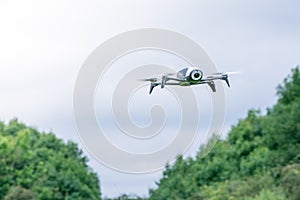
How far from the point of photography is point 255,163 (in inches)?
4055

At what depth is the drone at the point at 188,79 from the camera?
6.91 metres

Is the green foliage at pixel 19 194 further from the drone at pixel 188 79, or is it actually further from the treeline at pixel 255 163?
the drone at pixel 188 79

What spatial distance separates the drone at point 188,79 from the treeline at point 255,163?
61677mm

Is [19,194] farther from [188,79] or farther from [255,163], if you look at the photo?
[188,79]

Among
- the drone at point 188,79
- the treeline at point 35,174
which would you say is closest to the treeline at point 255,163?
the treeline at point 35,174

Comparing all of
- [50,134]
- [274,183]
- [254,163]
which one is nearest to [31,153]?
[50,134]

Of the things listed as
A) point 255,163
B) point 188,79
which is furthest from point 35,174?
point 188,79

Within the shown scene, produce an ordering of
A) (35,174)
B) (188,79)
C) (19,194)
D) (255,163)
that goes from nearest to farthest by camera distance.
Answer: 1. (188,79)
2. (255,163)
3. (19,194)
4. (35,174)

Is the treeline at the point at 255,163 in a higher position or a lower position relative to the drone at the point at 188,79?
higher

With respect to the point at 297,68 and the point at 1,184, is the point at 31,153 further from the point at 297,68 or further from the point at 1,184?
the point at 297,68

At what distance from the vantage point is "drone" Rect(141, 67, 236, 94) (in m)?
6.91

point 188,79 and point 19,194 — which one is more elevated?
point 19,194

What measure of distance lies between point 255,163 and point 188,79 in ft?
317

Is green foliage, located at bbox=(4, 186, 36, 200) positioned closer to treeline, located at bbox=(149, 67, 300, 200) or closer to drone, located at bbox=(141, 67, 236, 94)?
treeline, located at bbox=(149, 67, 300, 200)
